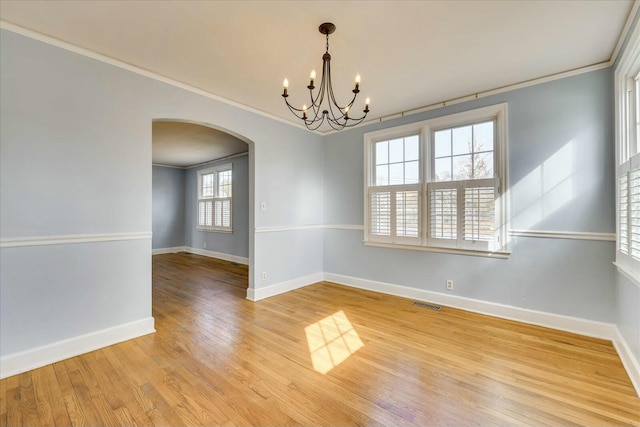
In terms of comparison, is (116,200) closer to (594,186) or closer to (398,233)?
(398,233)

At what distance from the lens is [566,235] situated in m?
2.82

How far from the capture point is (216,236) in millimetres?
7434

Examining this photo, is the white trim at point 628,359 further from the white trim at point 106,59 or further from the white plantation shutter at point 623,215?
the white trim at point 106,59

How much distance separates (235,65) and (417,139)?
2499 millimetres

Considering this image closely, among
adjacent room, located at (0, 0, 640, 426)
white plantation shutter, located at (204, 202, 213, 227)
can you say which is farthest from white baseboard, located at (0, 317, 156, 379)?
white plantation shutter, located at (204, 202, 213, 227)

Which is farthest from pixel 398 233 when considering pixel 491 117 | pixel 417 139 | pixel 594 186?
pixel 594 186

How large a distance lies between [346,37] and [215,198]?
6092 mm

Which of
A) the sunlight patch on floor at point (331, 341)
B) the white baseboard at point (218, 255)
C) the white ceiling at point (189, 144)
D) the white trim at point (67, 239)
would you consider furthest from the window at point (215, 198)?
the sunlight patch on floor at point (331, 341)

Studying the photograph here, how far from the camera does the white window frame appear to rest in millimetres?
2047

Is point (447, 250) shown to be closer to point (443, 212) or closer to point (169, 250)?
point (443, 212)

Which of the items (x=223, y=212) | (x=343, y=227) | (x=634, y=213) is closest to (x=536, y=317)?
(x=634, y=213)

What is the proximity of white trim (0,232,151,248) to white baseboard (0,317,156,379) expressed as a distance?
817 mm

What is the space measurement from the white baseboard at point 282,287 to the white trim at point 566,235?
2896mm

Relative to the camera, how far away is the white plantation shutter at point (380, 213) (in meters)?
4.10
